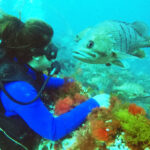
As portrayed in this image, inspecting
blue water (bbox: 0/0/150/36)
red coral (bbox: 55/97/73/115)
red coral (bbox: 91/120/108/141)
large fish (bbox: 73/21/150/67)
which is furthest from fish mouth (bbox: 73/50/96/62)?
blue water (bbox: 0/0/150/36)

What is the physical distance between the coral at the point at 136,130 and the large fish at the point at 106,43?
26.5 inches

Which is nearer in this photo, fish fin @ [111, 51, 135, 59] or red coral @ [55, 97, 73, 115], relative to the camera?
fish fin @ [111, 51, 135, 59]

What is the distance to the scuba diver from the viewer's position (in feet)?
7.36

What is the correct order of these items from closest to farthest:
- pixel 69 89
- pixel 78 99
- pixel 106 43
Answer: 1. pixel 106 43
2. pixel 78 99
3. pixel 69 89

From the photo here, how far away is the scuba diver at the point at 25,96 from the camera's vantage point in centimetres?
224

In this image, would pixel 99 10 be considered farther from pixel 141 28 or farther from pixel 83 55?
pixel 83 55

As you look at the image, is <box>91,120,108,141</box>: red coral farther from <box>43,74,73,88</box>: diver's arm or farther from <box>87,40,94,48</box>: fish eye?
<box>43,74,73,88</box>: diver's arm

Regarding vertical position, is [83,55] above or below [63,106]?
above

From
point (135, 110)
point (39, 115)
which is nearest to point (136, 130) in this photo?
point (135, 110)

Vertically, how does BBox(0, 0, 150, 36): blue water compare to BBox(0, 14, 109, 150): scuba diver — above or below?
below

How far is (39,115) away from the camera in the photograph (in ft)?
7.39

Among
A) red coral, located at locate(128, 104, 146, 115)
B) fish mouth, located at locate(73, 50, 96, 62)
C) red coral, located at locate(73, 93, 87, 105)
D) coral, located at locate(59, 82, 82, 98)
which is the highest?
fish mouth, located at locate(73, 50, 96, 62)

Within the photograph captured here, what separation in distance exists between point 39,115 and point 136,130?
3.89ft

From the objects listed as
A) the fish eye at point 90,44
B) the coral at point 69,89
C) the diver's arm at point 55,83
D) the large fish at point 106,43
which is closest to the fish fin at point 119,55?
the large fish at point 106,43
